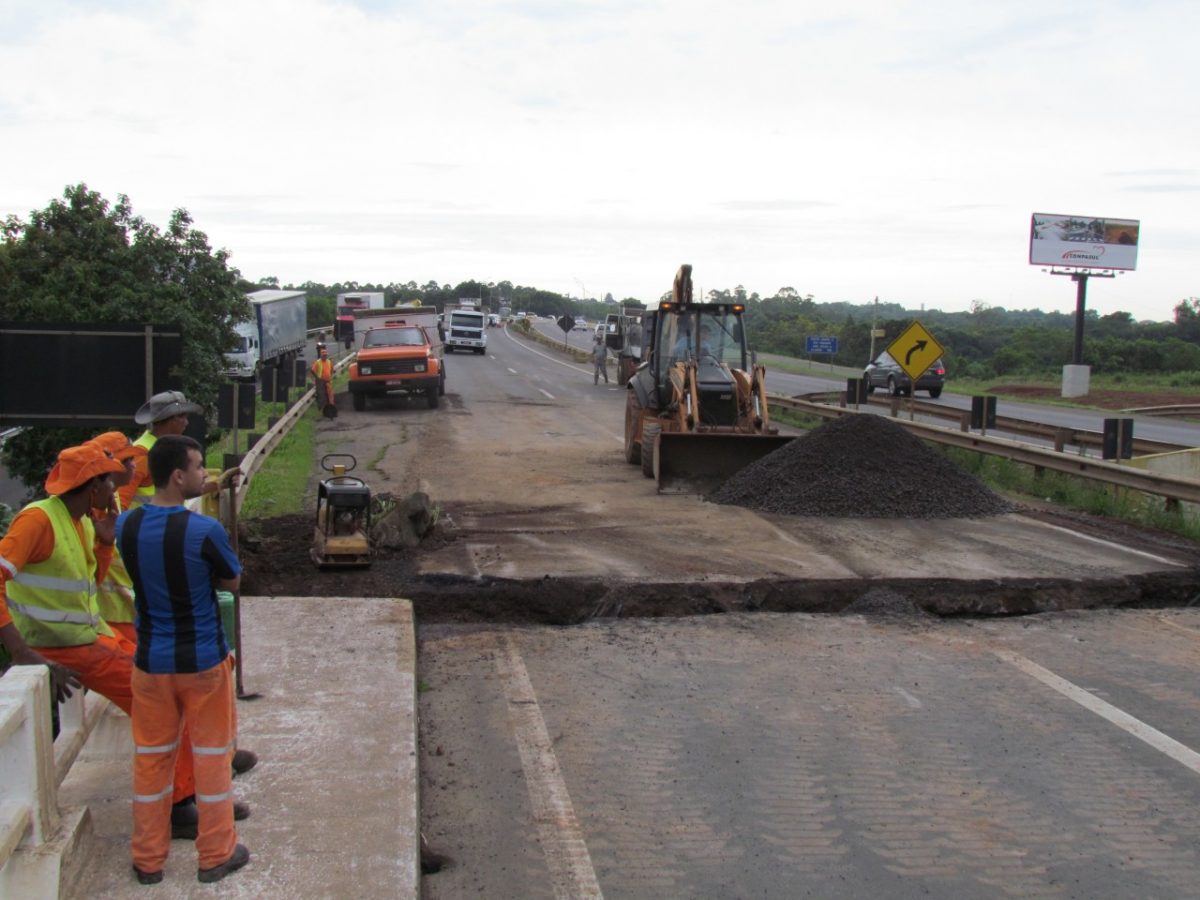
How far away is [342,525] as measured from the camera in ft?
34.5

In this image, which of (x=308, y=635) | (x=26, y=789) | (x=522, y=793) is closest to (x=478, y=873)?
(x=522, y=793)

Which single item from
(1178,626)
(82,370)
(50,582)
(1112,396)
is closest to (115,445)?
(50,582)

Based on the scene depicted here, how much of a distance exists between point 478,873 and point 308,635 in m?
3.41

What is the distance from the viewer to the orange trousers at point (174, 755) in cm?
451

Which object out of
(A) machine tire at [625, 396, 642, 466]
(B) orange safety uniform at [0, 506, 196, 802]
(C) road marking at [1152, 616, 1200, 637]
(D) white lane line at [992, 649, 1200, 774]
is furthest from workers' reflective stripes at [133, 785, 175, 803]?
(A) machine tire at [625, 396, 642, 466]

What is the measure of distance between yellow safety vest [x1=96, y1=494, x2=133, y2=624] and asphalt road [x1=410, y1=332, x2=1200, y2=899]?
1745 mm

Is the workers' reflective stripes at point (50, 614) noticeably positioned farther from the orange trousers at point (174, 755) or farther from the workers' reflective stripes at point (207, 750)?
the workers' reflective stripes at point (207, 750)

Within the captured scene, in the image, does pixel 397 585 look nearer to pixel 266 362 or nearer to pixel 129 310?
pixel 129 310

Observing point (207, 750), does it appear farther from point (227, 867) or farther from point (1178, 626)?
point (1178, 626)

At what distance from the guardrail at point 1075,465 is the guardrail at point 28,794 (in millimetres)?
12227

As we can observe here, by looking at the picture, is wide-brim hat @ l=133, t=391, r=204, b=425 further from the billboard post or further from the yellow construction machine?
the billboard post

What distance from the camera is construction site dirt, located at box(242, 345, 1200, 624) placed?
9.80 meters

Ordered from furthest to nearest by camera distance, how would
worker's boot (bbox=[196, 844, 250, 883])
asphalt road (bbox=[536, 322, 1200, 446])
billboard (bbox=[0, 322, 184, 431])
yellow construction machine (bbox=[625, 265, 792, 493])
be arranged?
asphalt road (bbox=[536, 322, 1200, 446]), yellow construction machine (bbox=[625, 265, 792, 493]), billboard (bbox=[0, 322, 184, 431]), worker's boot (bbox=[196, 844, 250, 883])

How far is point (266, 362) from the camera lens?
45.8m
